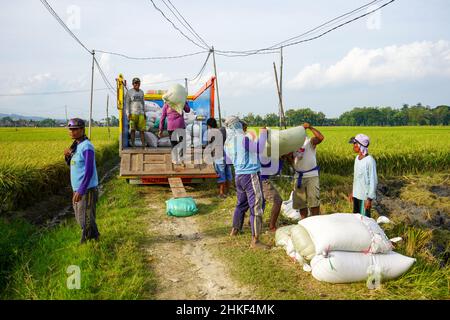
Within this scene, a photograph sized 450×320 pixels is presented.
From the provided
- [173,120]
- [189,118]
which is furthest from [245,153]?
[189,118]

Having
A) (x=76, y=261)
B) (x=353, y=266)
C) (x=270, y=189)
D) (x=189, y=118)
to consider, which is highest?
(x=189, y=118)

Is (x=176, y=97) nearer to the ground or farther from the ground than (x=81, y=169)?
farther from the ground

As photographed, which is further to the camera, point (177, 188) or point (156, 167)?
point (156, 167)

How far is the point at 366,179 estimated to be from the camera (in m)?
4.54

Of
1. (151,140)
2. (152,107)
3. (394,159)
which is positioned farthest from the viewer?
(394,159)

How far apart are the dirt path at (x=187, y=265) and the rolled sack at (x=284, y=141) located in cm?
145

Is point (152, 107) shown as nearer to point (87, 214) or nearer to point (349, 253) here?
point (87, 214)

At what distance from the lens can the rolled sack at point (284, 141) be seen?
4785 millimetres

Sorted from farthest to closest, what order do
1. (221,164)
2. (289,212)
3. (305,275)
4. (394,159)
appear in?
(394,159), (221,164), (289,212), (305,275)

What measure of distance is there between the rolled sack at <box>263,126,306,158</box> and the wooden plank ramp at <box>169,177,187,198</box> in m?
2.26

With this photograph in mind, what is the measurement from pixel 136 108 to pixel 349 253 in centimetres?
604

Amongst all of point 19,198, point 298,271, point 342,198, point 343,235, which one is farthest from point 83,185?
point 342,198

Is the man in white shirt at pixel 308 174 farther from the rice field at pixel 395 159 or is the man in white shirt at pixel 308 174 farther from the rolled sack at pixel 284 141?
the rice field at pixel 395 159

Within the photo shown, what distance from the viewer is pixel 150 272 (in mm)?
3924
